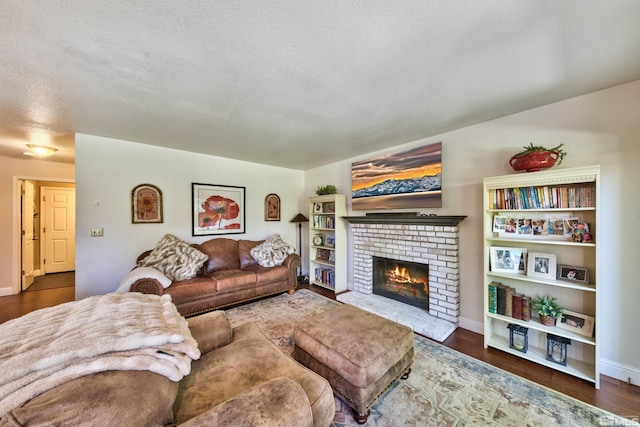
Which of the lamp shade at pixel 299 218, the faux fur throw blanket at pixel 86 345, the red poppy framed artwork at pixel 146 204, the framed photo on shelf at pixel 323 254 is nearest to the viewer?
the faux fur throw blanket at pixel 86 345

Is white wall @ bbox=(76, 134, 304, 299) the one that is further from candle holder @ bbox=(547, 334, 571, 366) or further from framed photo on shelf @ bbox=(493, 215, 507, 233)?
candle holder @ bbox=(547, 334, 571, 366)

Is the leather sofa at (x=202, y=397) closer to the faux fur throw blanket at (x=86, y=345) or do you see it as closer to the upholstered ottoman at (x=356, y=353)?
the faux fur throw blanket at (x=86, y=345)

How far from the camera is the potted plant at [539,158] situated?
78.5 inches

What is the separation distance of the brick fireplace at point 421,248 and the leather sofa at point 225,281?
1201 millimetres

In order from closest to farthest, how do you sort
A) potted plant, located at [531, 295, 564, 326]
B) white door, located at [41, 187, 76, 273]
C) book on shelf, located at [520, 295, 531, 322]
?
potted plant, located at [531, 295, 564, 326] → book on shelf, located at [520, 295, 531, 322] → white door, located at [41, 187, 76, 273]

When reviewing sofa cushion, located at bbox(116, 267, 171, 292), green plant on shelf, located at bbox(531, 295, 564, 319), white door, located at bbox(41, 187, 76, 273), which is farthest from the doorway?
green plant on shelf, located at bbox(531, 295, 564, 319)

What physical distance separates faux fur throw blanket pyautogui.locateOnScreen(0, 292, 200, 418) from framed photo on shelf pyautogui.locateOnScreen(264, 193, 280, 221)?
3273 millimetres

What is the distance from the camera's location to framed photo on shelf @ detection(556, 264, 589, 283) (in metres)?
1.95

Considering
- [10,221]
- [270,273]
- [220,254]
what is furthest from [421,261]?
[10,221]

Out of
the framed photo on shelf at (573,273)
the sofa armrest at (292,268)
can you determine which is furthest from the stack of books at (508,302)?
the sofa armrest at (292,268)

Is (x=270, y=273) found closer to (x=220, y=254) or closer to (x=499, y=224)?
(x=220, y=254)

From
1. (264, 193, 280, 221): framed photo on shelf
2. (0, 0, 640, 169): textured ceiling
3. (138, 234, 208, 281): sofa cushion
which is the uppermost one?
(0, 0, 640, 169): textured ceiling

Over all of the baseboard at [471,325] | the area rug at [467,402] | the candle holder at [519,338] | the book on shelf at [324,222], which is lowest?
the area rug at [467,402]

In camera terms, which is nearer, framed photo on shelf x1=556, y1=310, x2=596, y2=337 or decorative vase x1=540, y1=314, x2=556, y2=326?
framed photo on shelf x1=556, y1=310, x2=596, y2=337
